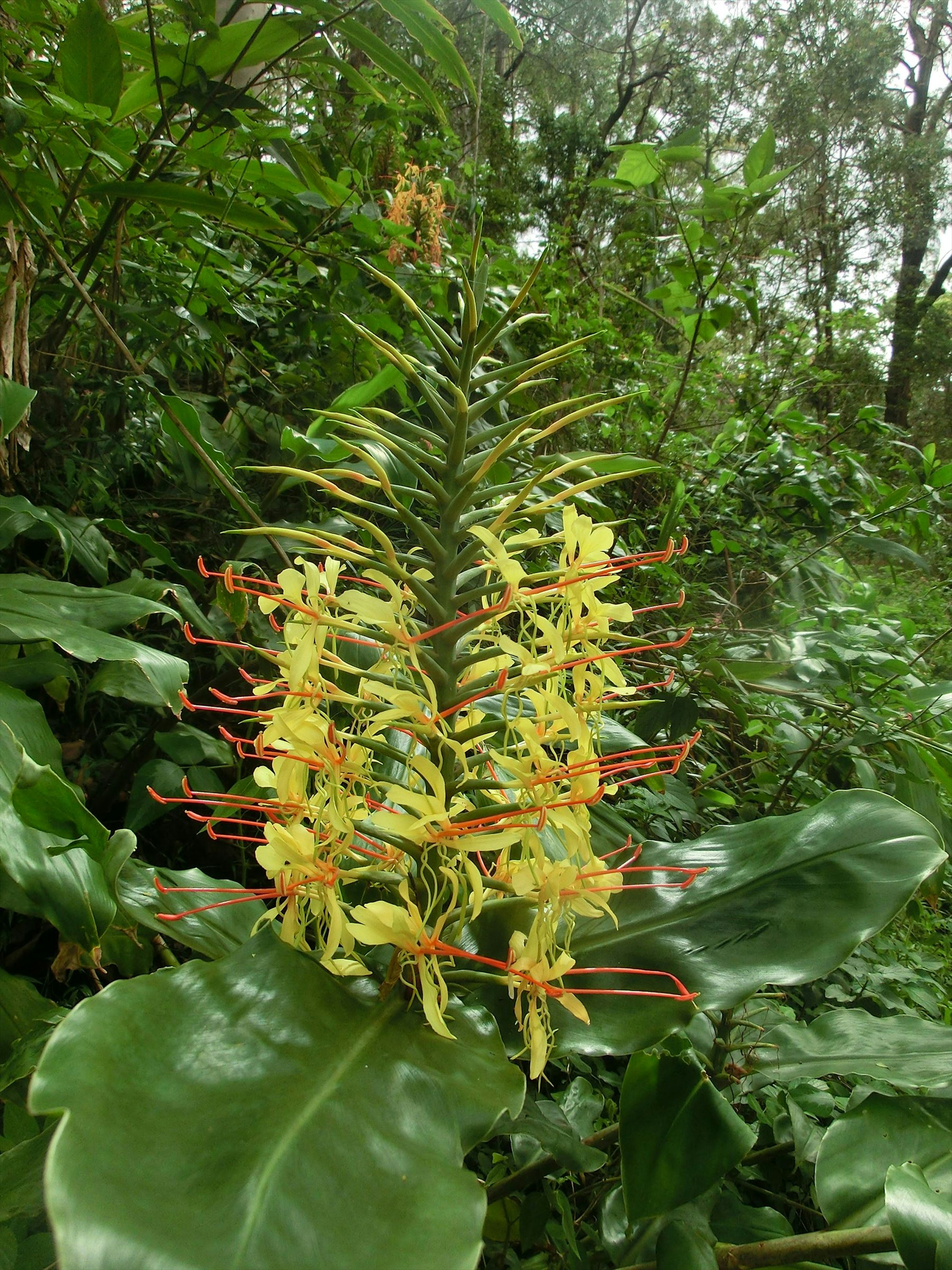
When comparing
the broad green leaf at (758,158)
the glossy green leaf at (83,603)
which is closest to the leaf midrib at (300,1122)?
the glossy green leaf at (83,603)

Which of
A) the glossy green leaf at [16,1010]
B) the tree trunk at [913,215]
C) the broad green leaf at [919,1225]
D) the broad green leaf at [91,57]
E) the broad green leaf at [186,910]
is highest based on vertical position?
the tree trunk at [913,215]

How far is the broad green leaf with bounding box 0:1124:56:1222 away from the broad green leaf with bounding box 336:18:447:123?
1294 mm

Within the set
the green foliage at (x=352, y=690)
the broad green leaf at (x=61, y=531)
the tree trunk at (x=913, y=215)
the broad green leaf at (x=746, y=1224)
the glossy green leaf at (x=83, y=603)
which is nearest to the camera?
the green foliage at (x=352, y=690)

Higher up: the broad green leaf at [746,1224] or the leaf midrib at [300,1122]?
the leaf midrib at [300,1122]

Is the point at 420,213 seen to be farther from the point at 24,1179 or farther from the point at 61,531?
the point at 24,1179

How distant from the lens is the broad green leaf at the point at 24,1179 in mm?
500

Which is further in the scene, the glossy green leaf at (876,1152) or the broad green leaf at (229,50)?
the broad green leaf at (229,50)

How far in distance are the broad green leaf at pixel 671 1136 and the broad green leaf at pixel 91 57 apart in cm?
132

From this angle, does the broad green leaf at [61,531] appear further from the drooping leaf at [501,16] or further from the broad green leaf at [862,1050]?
the broad green leaf at [862,1050]

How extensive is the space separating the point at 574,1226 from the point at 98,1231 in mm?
775

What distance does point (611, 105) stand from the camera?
617 centimetres

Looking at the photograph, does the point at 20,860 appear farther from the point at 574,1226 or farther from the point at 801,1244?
the point at 574,1226

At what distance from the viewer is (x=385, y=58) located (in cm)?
113

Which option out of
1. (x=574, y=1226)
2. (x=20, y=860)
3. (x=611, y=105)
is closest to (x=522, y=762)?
(x=20, y=860)
